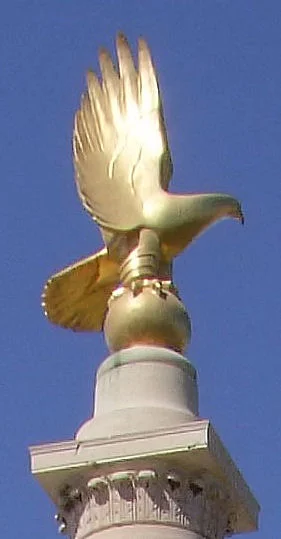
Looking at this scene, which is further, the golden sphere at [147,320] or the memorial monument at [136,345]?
the golden sphere at [147,320]

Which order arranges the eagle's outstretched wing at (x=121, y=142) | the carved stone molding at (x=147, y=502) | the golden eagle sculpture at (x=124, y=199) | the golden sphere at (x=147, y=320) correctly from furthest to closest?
the eagle's outstretched wing at (x=121, y=142) < the golden eagle sculpture at (x=124, y=199) < the golden sphere at (x=147, y=320) < the carved stone molding at (x=147, y=502)

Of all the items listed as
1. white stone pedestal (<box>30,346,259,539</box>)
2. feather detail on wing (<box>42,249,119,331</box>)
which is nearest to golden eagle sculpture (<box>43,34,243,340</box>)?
feather detail on wing (<box>42,249,119,331</box>)

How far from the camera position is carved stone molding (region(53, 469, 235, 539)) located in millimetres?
15617

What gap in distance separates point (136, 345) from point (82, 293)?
1.66 metres

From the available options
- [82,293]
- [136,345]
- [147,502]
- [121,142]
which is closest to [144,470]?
[147,502]

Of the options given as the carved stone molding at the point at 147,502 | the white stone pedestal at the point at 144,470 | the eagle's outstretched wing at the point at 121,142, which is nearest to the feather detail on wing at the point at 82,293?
the eagle's outstretched wing at the point at 121,142

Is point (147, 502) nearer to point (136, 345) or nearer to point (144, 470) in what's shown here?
point (144, 470)

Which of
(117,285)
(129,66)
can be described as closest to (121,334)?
(117,285)

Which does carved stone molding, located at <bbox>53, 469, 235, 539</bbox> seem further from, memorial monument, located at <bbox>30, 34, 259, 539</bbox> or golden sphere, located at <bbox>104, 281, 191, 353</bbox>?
golden sphere, located at <bbox>104, 281, 191, 353</bbox>

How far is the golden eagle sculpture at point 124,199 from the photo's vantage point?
57.6ft

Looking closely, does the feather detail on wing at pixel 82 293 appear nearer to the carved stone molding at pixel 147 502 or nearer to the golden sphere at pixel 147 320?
the golden sphere at pixel 147 320

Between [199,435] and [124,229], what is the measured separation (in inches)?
107

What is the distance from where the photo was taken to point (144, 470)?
51.6ft

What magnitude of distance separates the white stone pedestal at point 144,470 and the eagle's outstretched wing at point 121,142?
1913mm
